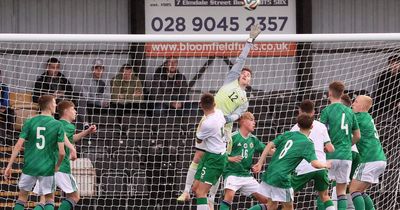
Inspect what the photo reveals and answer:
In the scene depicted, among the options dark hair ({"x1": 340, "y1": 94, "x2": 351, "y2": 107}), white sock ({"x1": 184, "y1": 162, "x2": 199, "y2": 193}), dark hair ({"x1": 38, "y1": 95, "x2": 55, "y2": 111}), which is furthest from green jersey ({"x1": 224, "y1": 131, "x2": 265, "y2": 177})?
dark hair ({"x1": 38, "y1": 95, "x2": 55, "y2": 111})

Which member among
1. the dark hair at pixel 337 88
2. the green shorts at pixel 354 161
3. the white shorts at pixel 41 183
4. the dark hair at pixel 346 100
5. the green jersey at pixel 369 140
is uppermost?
the dark hair at pixel 337 88

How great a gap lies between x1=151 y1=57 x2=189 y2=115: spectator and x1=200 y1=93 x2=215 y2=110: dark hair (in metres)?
2.23

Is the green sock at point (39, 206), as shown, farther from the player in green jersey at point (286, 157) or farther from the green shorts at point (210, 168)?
the player in green jersey at point (286, 157)

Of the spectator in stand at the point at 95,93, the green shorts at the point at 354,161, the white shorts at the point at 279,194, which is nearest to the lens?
the white shorts at the point at 279,194

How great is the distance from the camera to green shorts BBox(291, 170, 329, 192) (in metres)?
21.5

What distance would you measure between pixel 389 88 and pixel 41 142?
562 centimetres

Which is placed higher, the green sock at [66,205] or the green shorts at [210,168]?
the green shorts at [210,168]

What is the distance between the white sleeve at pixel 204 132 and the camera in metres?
21.8

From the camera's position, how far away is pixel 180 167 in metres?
24.1

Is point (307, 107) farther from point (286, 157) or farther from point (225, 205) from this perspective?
point (225, 205)

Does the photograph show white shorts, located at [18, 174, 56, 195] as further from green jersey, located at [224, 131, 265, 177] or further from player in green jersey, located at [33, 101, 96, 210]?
green jersey, located at [224, 131, 265, 177]

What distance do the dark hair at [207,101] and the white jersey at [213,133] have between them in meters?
0.13

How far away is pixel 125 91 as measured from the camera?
2402 centimetres

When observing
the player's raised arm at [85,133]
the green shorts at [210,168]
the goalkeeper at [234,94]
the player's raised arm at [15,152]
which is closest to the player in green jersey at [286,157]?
the green shorts at [210,168]
